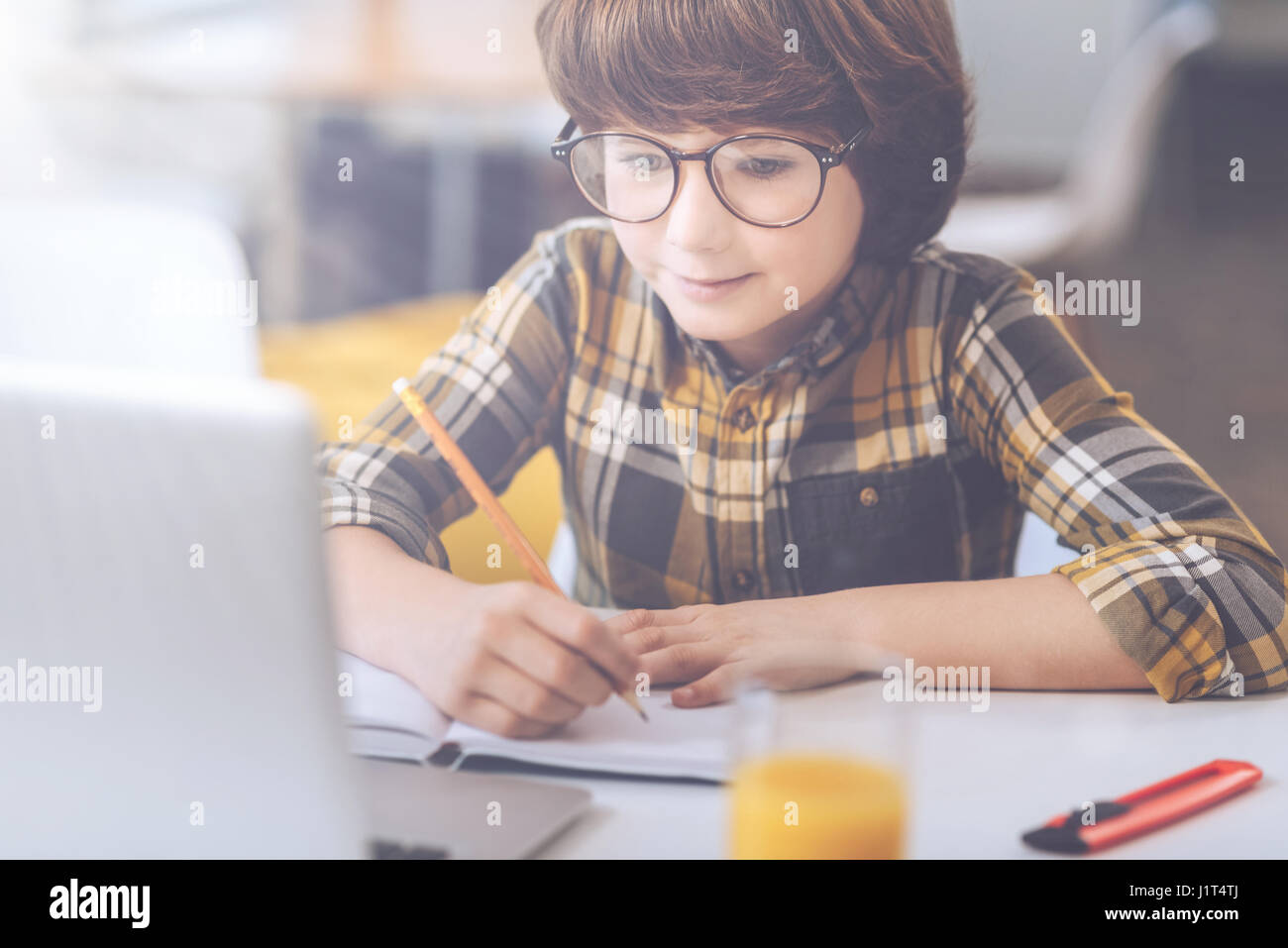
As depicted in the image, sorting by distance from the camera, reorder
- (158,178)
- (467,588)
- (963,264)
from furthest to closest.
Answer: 1. (158,178)
2. (963,264)
3. (467,588)

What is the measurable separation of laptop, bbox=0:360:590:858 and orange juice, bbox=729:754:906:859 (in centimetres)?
8

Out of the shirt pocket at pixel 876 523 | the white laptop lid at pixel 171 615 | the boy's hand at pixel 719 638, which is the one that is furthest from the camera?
the shirt pocket at pixel 876 523

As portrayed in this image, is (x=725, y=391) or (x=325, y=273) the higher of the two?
(x=325, y=273)

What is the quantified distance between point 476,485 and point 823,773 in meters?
0.29

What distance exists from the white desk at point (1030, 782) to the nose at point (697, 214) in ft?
0.86

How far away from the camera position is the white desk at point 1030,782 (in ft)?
1.46

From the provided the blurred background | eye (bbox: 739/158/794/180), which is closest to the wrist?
the blurred background

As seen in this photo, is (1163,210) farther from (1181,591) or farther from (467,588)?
(467,588)

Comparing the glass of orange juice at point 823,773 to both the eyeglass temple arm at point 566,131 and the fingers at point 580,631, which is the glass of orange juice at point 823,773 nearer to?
the fingers at point 580,631

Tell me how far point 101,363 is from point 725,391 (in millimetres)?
583

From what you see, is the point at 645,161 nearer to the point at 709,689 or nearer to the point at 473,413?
the point at 473,413

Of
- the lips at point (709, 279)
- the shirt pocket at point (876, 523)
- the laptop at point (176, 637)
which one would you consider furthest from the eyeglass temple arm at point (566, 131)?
the laptop at point (176, 637)
